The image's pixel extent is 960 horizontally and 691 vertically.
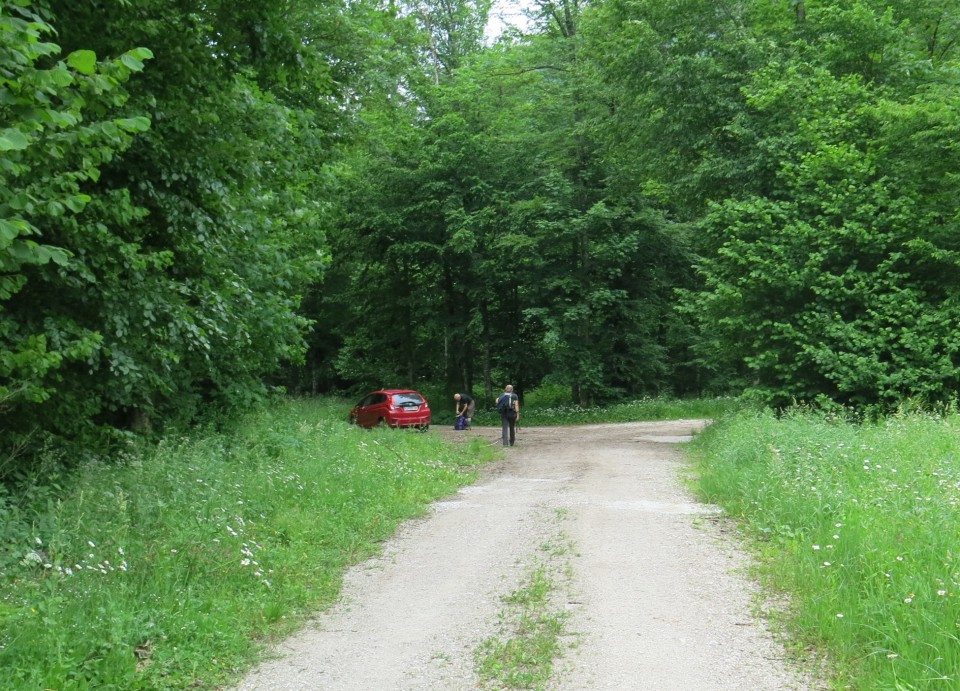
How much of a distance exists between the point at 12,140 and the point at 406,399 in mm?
21898

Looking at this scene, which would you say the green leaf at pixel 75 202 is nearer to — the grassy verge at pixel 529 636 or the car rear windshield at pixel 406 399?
the grassy verge at pixel 529 636

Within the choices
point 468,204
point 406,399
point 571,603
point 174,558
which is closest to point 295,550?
point 174,558

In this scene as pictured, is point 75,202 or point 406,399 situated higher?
point 75,202

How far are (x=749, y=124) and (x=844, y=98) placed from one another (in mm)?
2501

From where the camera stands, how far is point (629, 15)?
2223cm

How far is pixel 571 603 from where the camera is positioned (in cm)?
602

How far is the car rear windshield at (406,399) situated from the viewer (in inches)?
990

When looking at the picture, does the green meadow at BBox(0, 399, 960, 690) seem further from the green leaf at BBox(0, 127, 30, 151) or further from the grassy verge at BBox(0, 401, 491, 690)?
the green leaf at BBox(0, 127, 30, 151)

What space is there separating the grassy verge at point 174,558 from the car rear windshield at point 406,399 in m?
14.0

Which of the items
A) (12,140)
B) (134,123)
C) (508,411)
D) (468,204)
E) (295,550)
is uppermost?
(468,204)

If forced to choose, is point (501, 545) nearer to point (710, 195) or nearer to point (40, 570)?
point (40, 570)

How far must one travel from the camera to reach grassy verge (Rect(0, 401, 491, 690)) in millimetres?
4688

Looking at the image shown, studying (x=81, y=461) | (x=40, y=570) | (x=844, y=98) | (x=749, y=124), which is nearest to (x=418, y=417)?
(x=749, y=124)

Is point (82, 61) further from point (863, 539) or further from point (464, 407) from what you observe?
point (464, 407)
